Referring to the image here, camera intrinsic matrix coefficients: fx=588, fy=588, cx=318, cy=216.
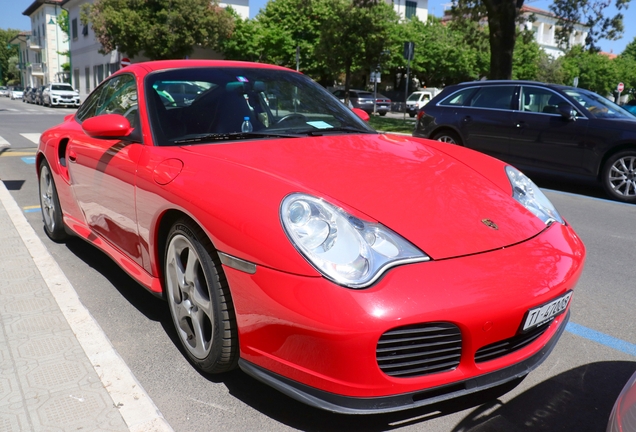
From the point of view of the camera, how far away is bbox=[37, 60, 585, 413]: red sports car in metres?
2.03

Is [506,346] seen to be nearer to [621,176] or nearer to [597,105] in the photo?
[621,176]

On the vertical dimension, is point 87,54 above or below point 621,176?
above

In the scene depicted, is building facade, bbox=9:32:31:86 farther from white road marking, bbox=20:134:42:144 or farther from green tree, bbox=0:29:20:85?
white road marking, bbox=20:134:42:144

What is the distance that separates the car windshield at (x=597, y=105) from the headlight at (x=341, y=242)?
6772mm

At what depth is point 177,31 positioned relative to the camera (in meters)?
37.4

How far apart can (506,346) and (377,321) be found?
2.07 ft

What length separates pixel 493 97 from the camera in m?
9.04

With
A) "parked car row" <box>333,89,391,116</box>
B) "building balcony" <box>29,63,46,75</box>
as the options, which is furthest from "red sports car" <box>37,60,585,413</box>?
"building balcony" <box>29,63,46,75</box>

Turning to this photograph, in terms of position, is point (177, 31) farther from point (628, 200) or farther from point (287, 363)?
point (287, 363)

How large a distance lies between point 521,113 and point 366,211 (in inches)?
276

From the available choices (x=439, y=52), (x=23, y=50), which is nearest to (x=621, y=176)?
(x=439, y=52)

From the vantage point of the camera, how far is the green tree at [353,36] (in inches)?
1256

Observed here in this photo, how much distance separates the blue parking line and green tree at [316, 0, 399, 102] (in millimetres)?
29868

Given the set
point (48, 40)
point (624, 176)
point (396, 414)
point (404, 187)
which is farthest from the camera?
point (48, 40)
